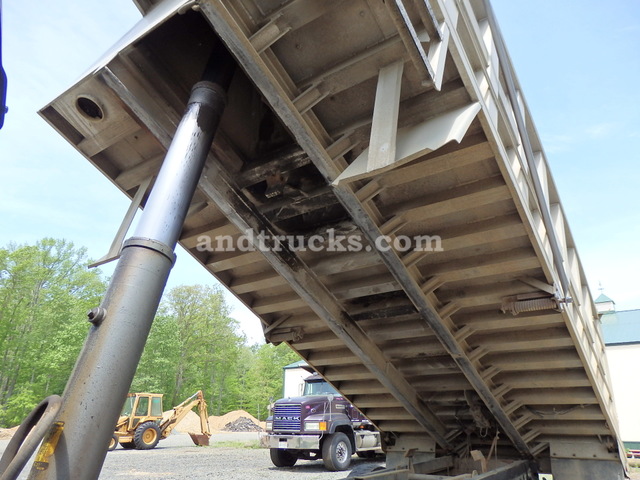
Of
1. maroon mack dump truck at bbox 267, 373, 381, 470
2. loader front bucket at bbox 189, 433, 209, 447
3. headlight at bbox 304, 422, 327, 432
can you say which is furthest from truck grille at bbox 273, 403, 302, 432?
loader front bucket at bbox 189, 433, 209, 447

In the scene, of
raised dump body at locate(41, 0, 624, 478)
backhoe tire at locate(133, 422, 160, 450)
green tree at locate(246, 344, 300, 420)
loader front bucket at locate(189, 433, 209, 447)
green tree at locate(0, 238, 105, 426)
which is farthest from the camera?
green tree at locate(246, 344, 300, 420)

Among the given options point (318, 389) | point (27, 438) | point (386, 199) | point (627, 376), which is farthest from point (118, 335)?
point (627, 376)

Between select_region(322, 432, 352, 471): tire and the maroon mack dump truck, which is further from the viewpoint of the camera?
the maroon mack dump truck

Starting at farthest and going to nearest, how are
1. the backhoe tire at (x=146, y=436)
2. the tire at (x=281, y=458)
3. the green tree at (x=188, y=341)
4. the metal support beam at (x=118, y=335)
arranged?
the green tree at (x=188, y=341)
the backhoe tire at (x=146, y=436)
the tire at (x=281, y=458)
the metal support beam at (x=118, y=335)

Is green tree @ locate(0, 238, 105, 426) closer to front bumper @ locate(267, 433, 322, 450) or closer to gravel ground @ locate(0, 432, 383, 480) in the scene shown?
gravel ground @ locate(0, 432, 383, 480)

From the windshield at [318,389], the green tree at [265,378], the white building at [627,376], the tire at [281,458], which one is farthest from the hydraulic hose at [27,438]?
the green tree at [265,378]

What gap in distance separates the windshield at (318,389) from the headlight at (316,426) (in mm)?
1123

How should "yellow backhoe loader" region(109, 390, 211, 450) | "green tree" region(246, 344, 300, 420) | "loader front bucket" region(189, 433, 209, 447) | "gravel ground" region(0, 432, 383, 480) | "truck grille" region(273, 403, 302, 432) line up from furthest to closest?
"green tree" region(246, 344, 300, 420), "loader front bucket" region(189, 433, 209, 447), "yellow backhoe loader" region(109, 390, 211, 450), "truck grille" region(273, 403, 302, 432), "gravel ground" region(0, 432, 383, 480)

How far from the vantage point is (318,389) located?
1055cm

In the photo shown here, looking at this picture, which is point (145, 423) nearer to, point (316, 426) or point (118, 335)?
point (316, 426)

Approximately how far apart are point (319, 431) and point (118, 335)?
838cm

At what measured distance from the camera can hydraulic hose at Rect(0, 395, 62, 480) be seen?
4.24ft

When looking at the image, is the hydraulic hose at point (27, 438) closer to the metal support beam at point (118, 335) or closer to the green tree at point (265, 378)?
the metal support beam at point (118, 335)

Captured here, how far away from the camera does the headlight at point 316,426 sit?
904 cm
